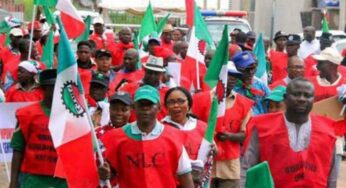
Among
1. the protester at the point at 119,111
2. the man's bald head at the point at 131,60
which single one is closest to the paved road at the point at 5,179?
the man's bald head at the point at 131,60

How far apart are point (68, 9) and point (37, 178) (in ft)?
8.74

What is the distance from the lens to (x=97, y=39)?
1766 centimetres

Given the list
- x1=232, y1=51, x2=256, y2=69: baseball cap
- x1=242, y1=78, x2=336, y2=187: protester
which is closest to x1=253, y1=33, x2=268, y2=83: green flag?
x1=232, y1=51, x2=256, y2=69: baseball cap

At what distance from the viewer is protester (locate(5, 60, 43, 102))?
9.41 meters

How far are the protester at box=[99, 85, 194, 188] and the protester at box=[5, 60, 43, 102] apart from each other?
10.6 ft

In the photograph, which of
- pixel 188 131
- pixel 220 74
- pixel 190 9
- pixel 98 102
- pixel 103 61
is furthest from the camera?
pixel 103 61

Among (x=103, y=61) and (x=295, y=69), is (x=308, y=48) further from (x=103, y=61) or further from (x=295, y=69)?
(x=295, y=69)

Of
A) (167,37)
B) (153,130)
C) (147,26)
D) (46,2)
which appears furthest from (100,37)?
(153,130)

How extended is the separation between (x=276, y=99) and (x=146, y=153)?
184 cm

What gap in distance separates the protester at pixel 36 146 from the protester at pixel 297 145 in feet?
5.42

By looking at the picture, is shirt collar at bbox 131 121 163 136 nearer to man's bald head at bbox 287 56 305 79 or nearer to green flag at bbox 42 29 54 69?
man's bald head at bbox 287 56 305 79

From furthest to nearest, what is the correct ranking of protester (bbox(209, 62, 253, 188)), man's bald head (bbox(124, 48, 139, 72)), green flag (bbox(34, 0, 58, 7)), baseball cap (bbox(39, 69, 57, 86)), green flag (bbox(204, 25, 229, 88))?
1. green flag (bbox(34, 0, 58, 7))
2. man's bald head (bbox(124, 48, 139, 72))
3. protester (bbox(209, 62, 253, 188))
4. green flag (bbox(204, 25, 229, 88))
5. baseball cap (bbox(39, 69, 57, 86))

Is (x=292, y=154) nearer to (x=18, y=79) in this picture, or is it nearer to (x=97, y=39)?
(x=18, y=79)

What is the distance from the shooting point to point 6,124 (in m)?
9.48
